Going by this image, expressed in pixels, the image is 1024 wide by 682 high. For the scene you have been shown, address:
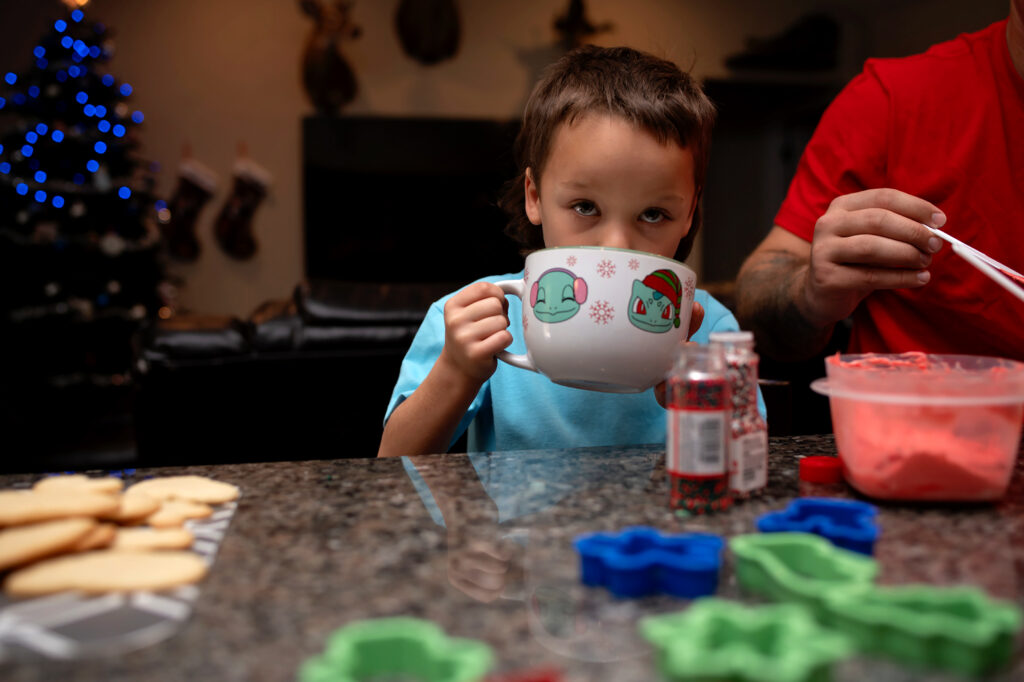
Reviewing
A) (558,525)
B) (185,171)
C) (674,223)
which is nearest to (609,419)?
(674,223)

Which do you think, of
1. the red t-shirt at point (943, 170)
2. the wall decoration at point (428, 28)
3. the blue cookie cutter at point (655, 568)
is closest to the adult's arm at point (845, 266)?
the red t-shirt at point (943, 170)

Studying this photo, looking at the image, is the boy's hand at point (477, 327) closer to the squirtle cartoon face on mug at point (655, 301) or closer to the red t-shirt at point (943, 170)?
the squirtle cartoon face on mug at point (655, 301)

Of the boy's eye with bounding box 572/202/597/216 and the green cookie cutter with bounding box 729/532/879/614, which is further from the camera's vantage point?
the boy's eye with bounding box 572/202/597/216

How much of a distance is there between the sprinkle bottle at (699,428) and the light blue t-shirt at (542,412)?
0.47 metres

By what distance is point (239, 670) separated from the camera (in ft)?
1.25

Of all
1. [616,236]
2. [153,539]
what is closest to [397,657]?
[153,539]

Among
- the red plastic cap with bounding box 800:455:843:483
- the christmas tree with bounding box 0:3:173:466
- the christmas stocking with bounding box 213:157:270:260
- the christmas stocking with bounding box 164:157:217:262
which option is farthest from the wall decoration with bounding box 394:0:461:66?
the red plastic cap with bounding box 800:455:843:483

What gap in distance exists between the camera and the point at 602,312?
0.68 m

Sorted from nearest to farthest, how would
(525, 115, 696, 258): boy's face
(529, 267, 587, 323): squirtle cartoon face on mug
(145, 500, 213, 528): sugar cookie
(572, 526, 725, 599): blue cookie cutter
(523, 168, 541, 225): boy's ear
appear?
(572, 526, 725, 599): blue cookie cutter < (145, 500, 213, 528): sugar cookie < (529, 267, 587, 323): squirtle cartoon face on mug < (525, 115, 696, 258): boy's face < (523, 168, 541, 225): boy's ear

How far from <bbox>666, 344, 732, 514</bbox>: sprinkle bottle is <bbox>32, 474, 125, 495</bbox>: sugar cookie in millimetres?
444

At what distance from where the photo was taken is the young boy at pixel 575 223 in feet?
2.96

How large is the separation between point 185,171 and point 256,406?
3.83 meters

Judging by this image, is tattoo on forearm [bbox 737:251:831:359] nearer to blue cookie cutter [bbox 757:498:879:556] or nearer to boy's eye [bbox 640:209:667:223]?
boy's eye [bbox 640:209:667:223]

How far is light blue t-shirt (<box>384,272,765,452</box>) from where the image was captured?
42.8 inches
